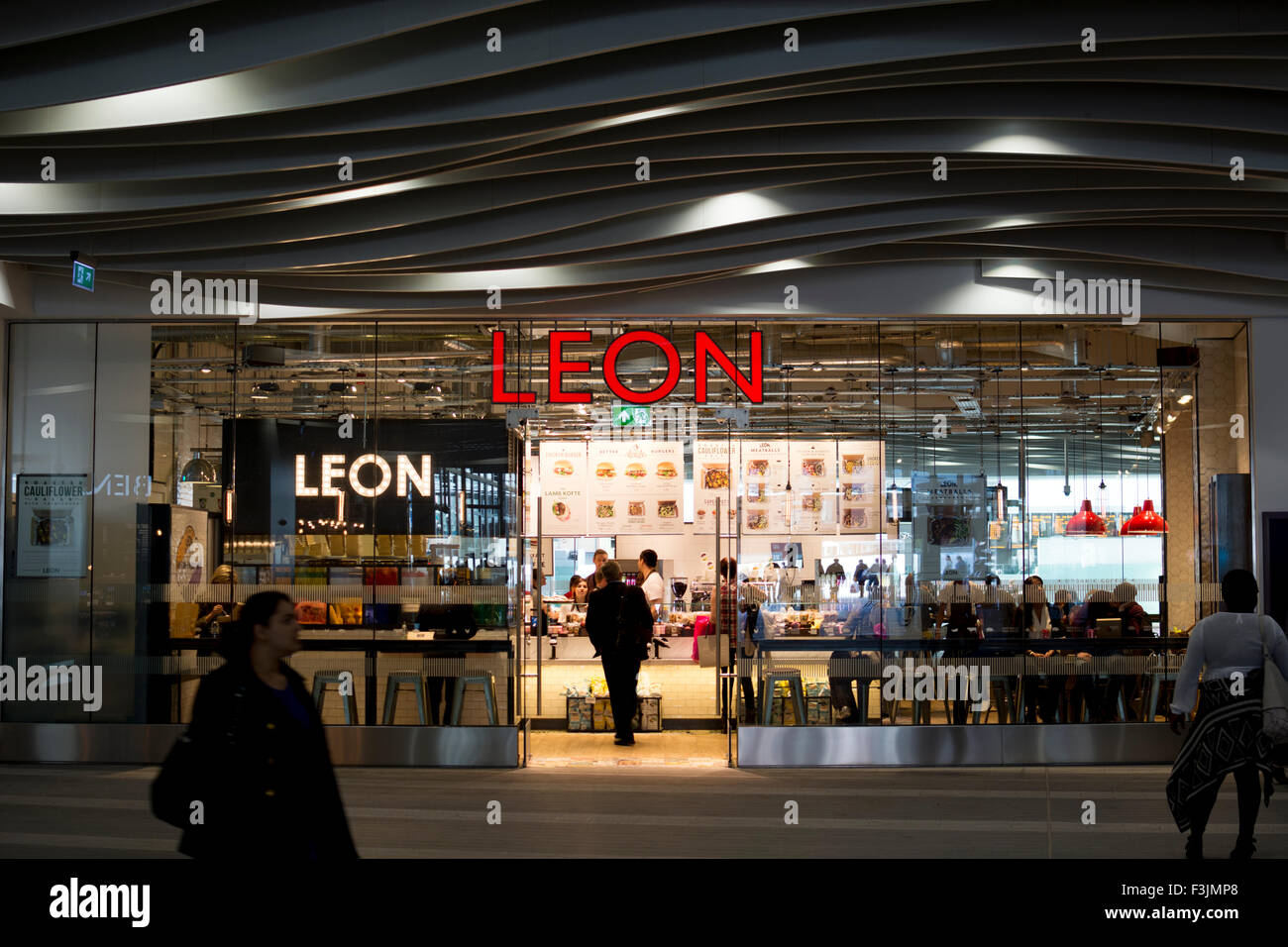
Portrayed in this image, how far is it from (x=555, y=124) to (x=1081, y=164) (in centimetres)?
327

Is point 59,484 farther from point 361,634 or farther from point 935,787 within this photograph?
point 935,787

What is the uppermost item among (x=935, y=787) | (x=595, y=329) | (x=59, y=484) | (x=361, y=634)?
(x=595, y=329)

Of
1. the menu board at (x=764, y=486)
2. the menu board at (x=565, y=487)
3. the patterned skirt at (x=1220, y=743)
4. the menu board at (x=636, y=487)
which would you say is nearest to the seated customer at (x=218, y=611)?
the menu board at (x=565, y=487)

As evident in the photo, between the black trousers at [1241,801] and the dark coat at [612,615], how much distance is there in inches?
223

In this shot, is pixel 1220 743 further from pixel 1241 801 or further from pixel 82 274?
pixel 82 274

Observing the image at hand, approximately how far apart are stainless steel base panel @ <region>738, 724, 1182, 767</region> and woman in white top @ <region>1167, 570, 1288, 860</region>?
3.67m

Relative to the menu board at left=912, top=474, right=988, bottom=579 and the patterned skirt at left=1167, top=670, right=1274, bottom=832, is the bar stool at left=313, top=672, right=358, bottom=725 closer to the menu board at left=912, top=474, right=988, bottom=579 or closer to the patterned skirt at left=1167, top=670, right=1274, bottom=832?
the menu board at left=912, top=474, right=988, bottom=579

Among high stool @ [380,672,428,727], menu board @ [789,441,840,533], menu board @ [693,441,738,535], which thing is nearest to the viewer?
high stool @ [380,672,428,727]

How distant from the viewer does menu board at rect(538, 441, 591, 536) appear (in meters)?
12.8

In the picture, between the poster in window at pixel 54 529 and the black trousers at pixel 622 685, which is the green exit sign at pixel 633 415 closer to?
the black trousers at pixel 622 685

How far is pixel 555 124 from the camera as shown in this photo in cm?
617

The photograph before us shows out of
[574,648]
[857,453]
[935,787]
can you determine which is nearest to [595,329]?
[857,453]

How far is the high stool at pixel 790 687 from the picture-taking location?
9805mm

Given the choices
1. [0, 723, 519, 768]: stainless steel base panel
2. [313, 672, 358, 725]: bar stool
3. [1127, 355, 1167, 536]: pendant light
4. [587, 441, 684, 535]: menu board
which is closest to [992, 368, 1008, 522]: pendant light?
[1127, 355, 1167, 536]: pendant light
